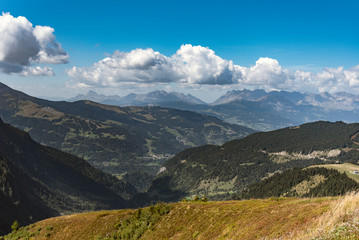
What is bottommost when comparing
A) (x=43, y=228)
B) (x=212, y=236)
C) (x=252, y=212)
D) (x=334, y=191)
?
(x=334, y=191)

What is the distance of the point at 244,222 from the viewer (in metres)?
26.3

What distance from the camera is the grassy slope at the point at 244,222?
15.4m

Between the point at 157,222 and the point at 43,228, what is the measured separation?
30.2m

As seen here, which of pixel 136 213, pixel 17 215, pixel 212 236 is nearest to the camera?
pixel 212 236

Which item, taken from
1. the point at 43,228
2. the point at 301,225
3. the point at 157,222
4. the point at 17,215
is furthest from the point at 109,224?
the point at 17,215

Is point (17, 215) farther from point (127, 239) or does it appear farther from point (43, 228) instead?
point (127, 239)

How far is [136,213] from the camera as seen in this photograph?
40.2 m

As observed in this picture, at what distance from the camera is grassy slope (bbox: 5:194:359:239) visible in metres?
15.4

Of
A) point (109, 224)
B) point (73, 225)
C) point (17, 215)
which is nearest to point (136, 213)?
point (109, 224)

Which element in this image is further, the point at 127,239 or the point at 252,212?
the point at 127,239

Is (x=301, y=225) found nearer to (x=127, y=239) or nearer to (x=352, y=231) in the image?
(x=352, y=231)

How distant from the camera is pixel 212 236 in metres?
26.8

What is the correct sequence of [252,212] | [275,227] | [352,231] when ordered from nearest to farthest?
[352,231] < [275,227] < [252,212]

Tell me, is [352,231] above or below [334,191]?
above
